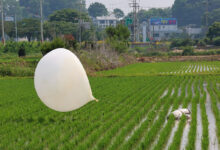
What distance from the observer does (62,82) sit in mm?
8055

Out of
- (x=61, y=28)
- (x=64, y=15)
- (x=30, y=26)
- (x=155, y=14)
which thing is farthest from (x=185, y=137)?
(x=155, y=14)

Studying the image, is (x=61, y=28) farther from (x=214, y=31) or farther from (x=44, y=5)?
(x=44, y=5)

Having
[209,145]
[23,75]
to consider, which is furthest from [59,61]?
[23,75]

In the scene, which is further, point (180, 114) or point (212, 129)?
point (180, 114)

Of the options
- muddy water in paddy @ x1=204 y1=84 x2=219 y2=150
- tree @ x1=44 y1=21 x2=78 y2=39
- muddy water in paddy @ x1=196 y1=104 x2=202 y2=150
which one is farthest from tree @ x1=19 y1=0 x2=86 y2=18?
muddy water in paddy @ x1=196 y1=104 x2=202 y2=150

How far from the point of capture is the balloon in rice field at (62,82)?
26.5 ft

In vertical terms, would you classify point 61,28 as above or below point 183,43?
above

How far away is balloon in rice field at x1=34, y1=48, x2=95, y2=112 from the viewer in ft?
26.5

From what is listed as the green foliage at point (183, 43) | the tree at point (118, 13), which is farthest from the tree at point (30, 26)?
the tree at point (118, 13)

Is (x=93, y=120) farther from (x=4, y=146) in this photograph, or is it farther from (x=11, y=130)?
(x=4, y=146)

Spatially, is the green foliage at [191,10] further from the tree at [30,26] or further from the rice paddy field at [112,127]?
the rice paddy field at [112,127]

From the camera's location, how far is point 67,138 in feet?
26.6

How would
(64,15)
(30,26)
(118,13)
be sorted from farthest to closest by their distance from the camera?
1. (118,13)
2. (64,15)
3. (30,26)

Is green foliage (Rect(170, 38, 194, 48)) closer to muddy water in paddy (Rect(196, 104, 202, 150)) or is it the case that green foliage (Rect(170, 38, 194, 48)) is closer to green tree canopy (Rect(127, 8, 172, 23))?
muddy water in paddy (Rect(196, 104, 202, 150))
